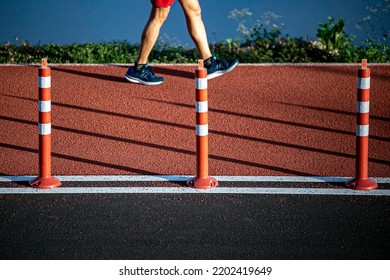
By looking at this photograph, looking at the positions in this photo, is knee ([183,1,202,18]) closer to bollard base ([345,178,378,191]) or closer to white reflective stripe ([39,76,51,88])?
white reflective stripe ([39,76,51,88])

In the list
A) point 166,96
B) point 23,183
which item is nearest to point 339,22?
point 166,96

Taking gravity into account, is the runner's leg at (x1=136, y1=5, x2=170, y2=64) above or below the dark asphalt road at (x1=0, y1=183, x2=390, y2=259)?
above

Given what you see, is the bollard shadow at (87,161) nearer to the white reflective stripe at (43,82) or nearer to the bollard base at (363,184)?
the white reflective stripe at (43,82)

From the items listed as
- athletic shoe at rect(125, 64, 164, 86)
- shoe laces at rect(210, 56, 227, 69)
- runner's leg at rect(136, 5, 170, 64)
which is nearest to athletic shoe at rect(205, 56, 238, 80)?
shoe laces at rect(210, 56, 227, 69)

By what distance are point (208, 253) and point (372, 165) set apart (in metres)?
2.78

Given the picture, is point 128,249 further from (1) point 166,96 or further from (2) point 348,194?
(1) point 166,96

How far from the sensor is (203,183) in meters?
7.46

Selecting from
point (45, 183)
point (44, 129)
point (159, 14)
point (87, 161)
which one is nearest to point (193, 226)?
point (45, 183)

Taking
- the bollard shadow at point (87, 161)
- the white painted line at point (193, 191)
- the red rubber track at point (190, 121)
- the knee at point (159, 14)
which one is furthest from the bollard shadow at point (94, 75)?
the white painted line at point (193, 191)

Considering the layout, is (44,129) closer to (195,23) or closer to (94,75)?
(195,23)

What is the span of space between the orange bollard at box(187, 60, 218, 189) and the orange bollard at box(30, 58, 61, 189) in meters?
1.22

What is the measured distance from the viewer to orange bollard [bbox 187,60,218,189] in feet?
24.1

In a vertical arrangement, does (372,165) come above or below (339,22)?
below

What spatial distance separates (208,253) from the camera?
5922mm
